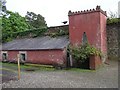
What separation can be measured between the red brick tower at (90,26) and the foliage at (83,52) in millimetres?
1255

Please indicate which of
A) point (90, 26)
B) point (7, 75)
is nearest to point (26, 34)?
point (90, 26)

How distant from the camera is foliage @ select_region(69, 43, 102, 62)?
18.5m

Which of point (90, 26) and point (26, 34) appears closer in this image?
point (90, 26)

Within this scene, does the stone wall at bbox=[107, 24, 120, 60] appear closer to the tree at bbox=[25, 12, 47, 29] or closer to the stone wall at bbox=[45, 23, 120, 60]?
the stone wall at bbox=[45, 23, 120, 60]

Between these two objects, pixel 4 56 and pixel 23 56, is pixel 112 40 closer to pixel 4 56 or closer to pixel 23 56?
pixel 23 56

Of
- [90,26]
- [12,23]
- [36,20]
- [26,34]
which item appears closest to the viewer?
[90,26]

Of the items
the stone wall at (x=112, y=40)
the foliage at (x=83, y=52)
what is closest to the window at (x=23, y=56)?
the foliage at (x=83, y=52)

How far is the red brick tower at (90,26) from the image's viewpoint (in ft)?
66.1


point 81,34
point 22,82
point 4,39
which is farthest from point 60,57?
point 4,39

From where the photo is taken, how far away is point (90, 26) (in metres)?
20.5

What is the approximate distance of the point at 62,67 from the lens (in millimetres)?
19766

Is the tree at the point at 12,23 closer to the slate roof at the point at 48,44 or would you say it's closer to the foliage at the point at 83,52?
the slate roof at the point at 48,44

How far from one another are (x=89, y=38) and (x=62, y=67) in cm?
404

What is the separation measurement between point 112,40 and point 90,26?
3.30m
